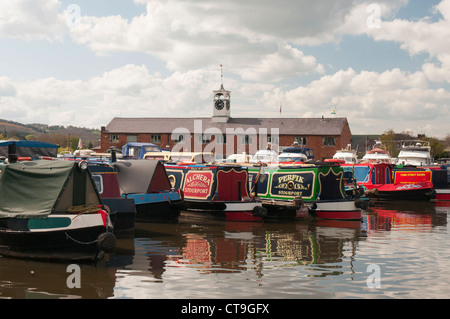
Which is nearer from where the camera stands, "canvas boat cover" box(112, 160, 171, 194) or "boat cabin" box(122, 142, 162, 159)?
"canvas boat cover" box(112, 160, 171, 194)

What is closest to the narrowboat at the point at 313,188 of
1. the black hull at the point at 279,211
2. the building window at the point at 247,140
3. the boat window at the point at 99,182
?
the black hull at the point at 279,211

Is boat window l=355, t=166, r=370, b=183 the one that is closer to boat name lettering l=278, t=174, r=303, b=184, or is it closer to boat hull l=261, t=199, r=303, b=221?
boat name lettering l=278, t=174, r=303, b=184

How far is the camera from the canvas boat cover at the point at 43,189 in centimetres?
1094

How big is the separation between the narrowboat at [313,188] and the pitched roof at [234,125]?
3857 cm

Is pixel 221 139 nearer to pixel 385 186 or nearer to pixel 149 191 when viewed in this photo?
pixel 385 186

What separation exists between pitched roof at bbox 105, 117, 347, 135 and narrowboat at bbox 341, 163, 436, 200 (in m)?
29.7

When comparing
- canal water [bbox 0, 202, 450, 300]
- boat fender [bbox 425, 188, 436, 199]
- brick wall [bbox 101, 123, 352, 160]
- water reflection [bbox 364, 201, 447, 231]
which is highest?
brick wall [bbox 101, 123, 352, 160]

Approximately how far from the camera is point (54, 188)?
36.4 feet

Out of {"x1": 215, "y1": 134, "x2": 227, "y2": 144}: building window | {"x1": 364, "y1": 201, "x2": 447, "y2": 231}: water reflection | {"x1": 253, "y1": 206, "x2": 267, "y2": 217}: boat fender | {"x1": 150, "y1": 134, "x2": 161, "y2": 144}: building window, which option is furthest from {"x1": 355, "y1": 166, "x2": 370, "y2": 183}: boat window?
{"x1": 150, "y1": 134, "x2": 161, "y2": 144}: building window

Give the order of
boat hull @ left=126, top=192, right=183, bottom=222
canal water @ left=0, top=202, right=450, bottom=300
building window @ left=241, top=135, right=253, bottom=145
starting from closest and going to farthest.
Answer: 1. canal water @ left=0, top=202, right=450, bottom=300
2. boat hull @ left=126, top=192, right=183, bottom=222
3. building window @ left=241, top=135, right=253, bottom=145

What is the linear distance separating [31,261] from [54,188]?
5.50 ft

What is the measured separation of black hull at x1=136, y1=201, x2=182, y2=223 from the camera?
56.0 feet

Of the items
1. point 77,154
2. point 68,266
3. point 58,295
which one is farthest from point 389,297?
point 77,154

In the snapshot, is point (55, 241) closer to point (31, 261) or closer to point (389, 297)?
point (31, 261)
